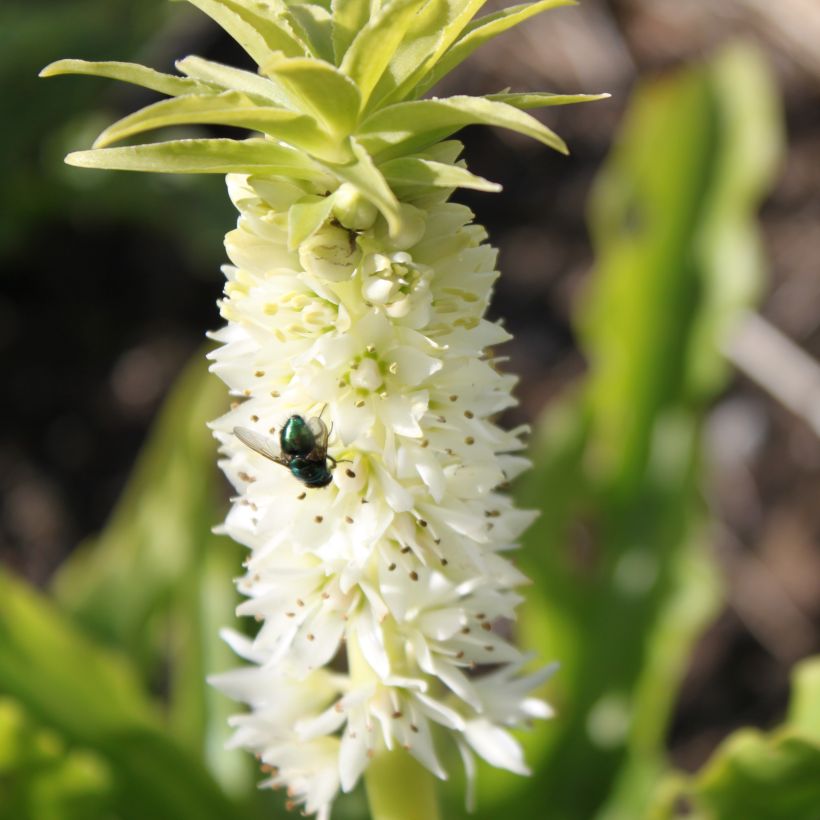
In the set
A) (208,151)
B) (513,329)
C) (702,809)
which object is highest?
(208,151)

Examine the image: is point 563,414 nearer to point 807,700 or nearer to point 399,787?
point 807,700

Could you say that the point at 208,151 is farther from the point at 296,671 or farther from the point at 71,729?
the point at 71,729

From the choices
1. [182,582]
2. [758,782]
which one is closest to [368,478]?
[758,782]

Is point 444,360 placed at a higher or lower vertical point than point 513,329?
higher

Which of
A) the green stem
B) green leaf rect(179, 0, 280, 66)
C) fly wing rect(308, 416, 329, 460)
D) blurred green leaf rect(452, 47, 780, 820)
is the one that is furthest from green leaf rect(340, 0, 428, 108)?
blurred green leaf rect(452, 47, 780, 820)

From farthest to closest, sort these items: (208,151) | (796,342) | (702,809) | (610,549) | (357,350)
Answer: (796,342), (610,549), (702,809), (357,350), (208,151)

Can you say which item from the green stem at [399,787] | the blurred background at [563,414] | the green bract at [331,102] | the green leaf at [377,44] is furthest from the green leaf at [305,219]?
the blurred background at [563,414]

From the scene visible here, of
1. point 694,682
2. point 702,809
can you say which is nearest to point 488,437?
point 702,809

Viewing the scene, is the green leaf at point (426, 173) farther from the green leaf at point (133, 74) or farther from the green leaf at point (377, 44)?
the green leaf at point (133, 74)
